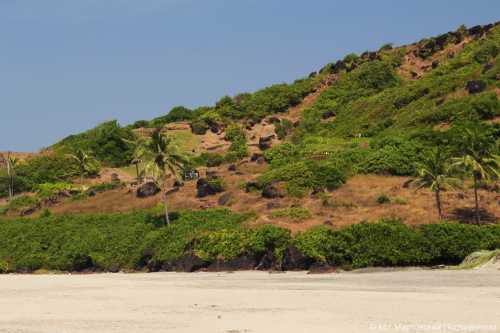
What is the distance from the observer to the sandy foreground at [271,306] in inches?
729

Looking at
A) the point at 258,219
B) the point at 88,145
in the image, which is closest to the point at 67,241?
the point at 258,219

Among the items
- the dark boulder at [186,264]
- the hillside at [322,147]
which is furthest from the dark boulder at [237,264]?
the hillside at [322,147]

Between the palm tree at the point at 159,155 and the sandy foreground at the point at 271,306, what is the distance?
892 inches

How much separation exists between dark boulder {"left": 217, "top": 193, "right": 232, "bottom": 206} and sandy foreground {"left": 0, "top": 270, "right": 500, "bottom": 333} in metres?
27.9

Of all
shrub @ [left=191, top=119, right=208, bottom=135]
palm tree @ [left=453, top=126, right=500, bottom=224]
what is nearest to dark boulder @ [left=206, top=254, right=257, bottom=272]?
palm tree @ [left=453, top=126, right=500, bottom=224]

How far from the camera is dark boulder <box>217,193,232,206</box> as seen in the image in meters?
64.2

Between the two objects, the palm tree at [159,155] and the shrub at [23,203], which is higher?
the palm tree at [159,155]

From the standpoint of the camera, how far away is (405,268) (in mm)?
43656

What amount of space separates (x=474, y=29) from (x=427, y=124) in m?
57.8

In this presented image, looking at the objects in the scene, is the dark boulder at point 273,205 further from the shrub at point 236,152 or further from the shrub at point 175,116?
the shrub at point 175,116

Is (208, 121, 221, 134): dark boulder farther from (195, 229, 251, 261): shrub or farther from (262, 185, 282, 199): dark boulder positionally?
(195, 229, 251, 261): shrub

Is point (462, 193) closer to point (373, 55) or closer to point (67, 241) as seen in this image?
point (67, 241)

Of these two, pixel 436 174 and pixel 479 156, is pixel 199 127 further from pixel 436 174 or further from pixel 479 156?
pixel 479 156

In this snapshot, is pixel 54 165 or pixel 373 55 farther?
pixel 373 55
